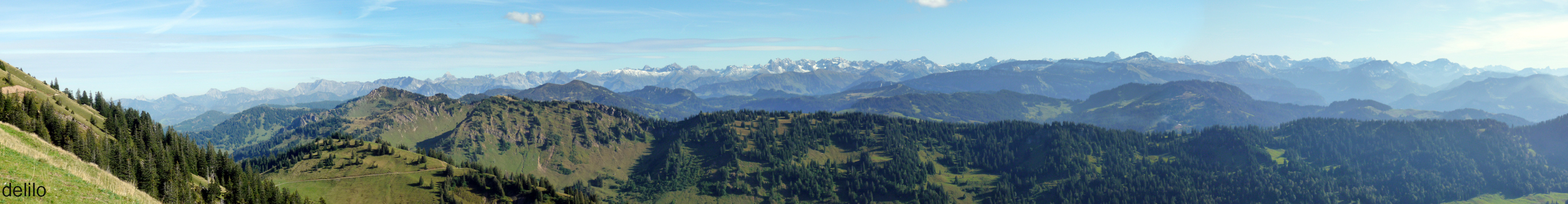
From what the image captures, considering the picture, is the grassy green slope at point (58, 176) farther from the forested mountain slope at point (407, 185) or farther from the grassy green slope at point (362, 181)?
the grassy green slope at point (362, 181)

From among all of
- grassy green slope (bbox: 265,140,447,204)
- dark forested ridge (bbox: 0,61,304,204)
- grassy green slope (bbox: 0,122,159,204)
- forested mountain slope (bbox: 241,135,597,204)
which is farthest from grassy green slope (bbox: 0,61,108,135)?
grassy green slope (bbox: 265,140,447,204)

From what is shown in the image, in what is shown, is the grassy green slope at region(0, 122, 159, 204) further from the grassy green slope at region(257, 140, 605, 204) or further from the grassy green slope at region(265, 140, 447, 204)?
the grassy green slope at region(257, 140, 605, 204)

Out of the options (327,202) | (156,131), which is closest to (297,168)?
(327,202)

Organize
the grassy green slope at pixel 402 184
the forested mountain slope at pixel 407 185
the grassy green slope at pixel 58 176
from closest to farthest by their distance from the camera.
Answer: the grassy green slope at pixel 58 176 → the forested mountain slope at pixel 407 185 → the grassy green slope at pixel 402 184

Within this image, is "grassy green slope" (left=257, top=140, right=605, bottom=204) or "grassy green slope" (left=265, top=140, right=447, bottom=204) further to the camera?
"grassy green slope" (left=257, top=140, right=605, bottom=204)

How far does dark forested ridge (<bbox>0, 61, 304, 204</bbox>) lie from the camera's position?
82.4 metres

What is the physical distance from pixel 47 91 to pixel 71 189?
440ft

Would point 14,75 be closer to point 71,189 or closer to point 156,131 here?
point 156,131

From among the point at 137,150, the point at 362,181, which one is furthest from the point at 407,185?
the point at 137,150

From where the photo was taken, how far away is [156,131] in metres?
131

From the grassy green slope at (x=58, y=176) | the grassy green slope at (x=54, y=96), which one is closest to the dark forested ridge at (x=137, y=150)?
the grassy green slope at (x=54, y=96)

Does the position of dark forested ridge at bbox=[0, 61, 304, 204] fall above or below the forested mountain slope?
above

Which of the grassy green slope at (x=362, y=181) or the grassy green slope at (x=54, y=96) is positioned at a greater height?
the grassy green slope at (x=54, y=96)

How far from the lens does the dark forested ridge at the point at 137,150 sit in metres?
82.4
